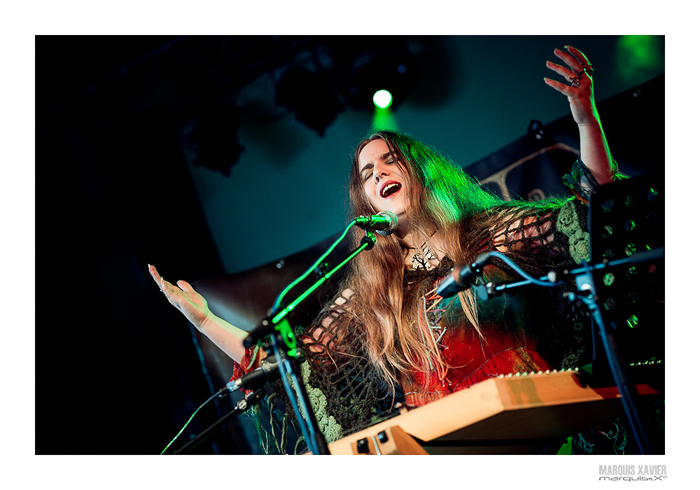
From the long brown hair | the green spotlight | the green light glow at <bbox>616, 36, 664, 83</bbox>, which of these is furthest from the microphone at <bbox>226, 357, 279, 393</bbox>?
the green light glow at <bbox>616, 36, 664, 83</bbox>

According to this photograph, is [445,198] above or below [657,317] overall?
above

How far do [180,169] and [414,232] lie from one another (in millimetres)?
1626

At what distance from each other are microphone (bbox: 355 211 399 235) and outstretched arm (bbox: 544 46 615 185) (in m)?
0.69

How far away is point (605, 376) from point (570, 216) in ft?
2.40

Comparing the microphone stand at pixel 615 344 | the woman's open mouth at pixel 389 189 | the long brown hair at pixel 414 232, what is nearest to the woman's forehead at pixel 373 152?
the long brown hair at pixel 414 232

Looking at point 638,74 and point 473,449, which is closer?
point 473,449

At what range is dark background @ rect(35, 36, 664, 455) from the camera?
2572 mm

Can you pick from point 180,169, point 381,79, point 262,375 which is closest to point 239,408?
point 262,375

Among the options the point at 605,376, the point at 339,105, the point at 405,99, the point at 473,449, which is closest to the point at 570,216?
the point at 605,376

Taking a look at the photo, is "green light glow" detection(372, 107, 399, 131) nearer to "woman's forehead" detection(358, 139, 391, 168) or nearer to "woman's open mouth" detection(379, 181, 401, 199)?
Answer: "woman's forehead" detection(358, 139, 391, 168)

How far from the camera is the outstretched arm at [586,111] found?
1.64 meters

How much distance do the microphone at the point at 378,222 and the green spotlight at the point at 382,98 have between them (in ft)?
3.62

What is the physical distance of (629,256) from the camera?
3.83 ft
